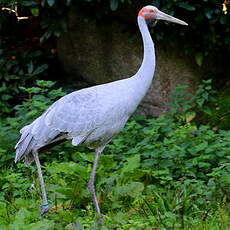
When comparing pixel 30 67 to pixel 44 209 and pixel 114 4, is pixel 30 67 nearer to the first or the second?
pixel 114 4

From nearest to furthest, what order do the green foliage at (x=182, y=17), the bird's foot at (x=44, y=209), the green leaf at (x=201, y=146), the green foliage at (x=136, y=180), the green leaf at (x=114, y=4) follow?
the green foliage at (x=136, y=180) < the bird's foot at (x=44, y=209) < the green leaf at (x=201, y=146) < the green foliage at (x=182, y=17) < the green leaf at (x=114, y=4)

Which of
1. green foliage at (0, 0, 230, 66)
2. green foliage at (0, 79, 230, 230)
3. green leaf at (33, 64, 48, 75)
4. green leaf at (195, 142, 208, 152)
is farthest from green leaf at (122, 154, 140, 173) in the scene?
green leaf at (33, 64, 48, 75)

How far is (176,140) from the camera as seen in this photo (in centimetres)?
705

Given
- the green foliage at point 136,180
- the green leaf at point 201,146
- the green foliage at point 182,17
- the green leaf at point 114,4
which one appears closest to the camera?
the green foliage at point 136,180

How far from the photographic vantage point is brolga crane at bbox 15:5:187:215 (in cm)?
580

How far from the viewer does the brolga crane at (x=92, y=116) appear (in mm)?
5797

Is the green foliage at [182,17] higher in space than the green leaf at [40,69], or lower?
higher

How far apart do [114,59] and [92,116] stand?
10.3 ft

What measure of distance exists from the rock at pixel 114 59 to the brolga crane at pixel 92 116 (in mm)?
2611

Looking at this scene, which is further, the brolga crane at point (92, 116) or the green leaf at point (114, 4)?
the green leaf at point (114, 4)

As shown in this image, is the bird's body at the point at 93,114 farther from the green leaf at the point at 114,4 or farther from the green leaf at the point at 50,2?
the green leaf at the point at 50,2

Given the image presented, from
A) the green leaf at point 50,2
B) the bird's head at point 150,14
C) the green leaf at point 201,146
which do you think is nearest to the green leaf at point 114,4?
the green leaf at point 50,2

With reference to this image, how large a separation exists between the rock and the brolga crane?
2611 mm

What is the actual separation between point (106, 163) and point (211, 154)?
1072 mm
